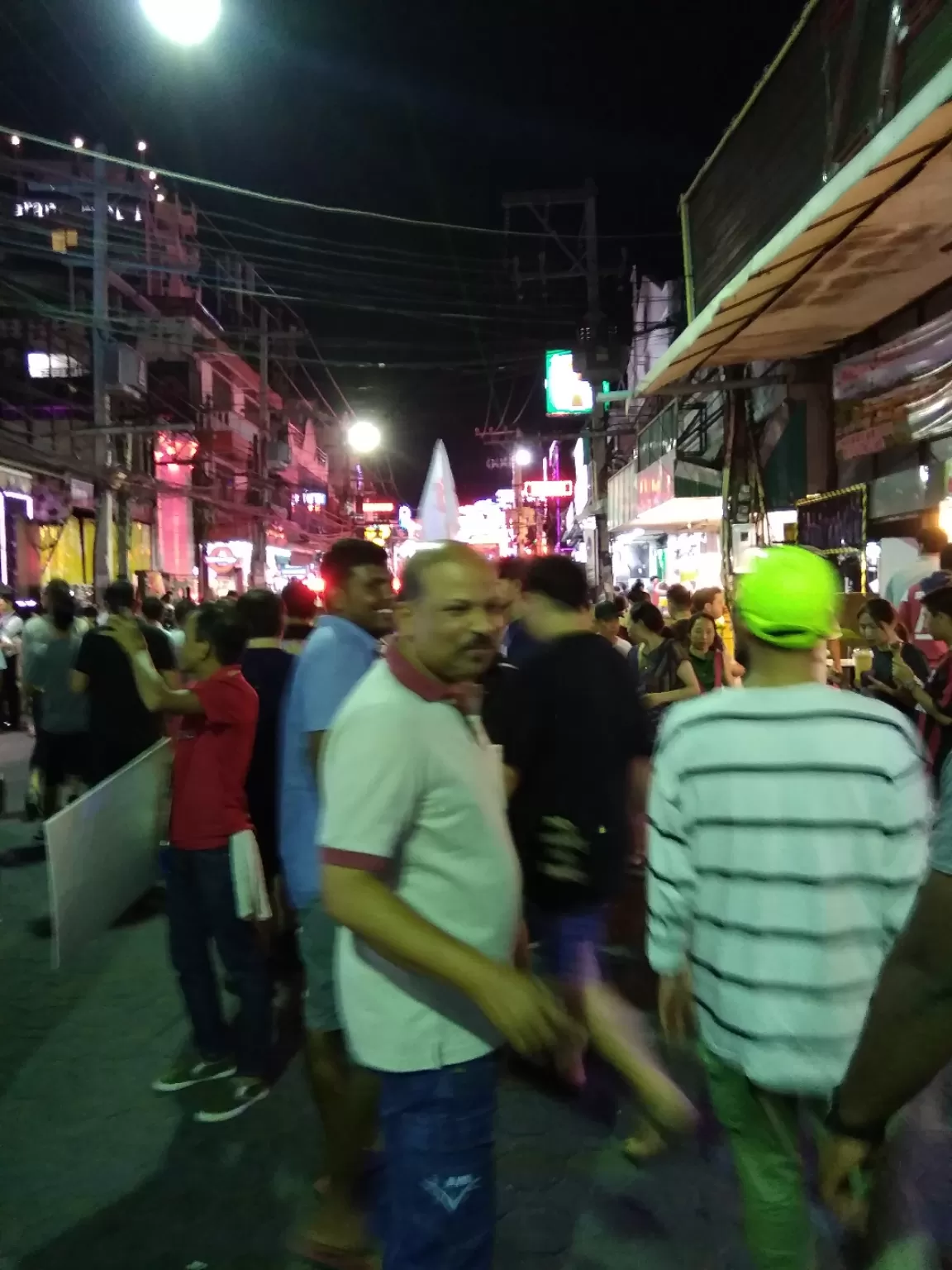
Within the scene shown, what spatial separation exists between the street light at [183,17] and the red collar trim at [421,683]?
6.89 m

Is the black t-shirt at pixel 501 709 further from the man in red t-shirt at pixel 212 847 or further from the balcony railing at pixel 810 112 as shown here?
the balcony railing at pixel 810 112

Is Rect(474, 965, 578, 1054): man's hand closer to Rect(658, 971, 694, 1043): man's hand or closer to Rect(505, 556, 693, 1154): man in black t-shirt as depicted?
Rect(658, 971, 694, 1043): man's hand

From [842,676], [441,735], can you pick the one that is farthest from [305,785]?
[842,676]

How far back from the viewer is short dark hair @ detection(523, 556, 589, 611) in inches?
152

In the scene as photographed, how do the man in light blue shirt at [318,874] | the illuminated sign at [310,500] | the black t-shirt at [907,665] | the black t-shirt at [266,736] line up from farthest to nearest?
the illuminated sign at [310,500] → the black t-shirt at [907,665] → the black t-shirt at [266,736] → the man in light blue shirt at [318,874]

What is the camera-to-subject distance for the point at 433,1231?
6.42ft

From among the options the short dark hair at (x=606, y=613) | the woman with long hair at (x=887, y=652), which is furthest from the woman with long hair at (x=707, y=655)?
the woman with long hair at (x=887, y=652)

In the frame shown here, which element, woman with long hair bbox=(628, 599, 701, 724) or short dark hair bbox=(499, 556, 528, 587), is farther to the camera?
woman with long hair bbox=(628, 599, 701, 724)

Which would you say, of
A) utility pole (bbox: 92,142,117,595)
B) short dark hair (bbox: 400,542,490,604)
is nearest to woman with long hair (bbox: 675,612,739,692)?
short dark hair (bbox: 400,542,490,604)

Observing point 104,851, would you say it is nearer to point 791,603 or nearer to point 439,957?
point 439,957

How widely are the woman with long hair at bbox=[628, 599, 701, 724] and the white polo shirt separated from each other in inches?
197

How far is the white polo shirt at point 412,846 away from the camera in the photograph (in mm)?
1873

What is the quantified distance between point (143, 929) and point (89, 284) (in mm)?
30812

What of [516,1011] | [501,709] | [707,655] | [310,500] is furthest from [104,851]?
[310,500]
